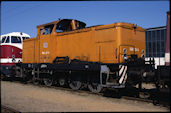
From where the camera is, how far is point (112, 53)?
30.6 ft

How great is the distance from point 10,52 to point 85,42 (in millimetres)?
7522

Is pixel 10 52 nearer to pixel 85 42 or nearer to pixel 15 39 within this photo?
pixel 15 39

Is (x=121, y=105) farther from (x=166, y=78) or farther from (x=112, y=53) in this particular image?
(x=112, y=53)

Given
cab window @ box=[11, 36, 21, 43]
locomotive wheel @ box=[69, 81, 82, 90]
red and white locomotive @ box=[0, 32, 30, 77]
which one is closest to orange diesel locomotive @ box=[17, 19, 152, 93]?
locomotive wheel @ box=[69, 81, 82, 90]

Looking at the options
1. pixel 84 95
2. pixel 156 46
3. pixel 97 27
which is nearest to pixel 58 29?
pixel 97 27

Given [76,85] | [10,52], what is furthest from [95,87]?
[10,52]

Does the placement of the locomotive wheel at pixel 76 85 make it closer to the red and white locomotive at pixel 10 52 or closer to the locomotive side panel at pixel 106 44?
the locomotive side panel at pixel 106 44

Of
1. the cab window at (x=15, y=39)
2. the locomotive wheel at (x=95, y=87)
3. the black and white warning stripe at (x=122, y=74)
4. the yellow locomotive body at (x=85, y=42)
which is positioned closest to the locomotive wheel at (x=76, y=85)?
the locomotive wheel at (x=95, y=87)

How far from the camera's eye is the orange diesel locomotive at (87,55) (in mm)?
8967

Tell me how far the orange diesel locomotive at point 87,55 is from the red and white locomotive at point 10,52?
1904 millimetres

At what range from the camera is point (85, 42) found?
10.6m

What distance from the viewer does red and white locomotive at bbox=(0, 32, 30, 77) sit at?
15.1 metres

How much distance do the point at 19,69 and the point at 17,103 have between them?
7462 millimetres

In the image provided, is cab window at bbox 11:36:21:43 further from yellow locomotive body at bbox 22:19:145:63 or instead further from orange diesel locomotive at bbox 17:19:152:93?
orange diesel locomotive at bbox 17:19:152:93
